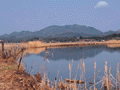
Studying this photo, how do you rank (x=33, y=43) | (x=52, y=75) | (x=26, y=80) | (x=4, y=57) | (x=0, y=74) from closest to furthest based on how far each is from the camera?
(x=26, y=80)
(x=0, y=74)
(x=52, y=75)
(x=4, y=57)
(x=33, y=43)

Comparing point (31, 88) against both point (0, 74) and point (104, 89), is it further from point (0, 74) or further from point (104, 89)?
point (104, 89)

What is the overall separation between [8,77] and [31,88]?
1.40m

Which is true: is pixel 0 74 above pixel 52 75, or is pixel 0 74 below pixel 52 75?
above

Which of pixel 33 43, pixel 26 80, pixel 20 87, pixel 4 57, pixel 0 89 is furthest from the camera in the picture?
pixel 33 43

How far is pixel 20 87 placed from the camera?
20.6 ft

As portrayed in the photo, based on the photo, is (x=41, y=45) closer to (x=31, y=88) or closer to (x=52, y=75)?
(x=52, y=75)

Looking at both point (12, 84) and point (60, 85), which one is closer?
point (12, 84)

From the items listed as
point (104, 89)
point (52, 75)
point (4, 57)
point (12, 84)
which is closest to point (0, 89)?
point (12, 84)

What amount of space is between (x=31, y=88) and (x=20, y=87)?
1.61 ft

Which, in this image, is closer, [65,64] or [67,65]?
[67,65]

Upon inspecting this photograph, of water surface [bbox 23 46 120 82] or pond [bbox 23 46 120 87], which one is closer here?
pond [bbox 23 46 120 87]

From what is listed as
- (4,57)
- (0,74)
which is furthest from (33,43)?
(0,74)

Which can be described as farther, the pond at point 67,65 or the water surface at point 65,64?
the water surface at point 65,64

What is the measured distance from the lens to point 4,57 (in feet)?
43.9
